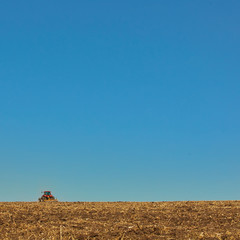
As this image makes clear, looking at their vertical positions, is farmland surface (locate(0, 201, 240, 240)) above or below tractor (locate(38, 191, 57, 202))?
below

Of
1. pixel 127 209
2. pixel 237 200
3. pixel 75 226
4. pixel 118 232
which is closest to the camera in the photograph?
pixel 118 232

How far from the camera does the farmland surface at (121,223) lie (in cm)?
1931

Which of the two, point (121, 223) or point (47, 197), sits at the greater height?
point (47, 197)

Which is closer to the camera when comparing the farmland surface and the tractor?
the farmland surface

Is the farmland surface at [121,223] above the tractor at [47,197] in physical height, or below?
below

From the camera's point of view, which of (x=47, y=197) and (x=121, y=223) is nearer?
(x=121, y=223)

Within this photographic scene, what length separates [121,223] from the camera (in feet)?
75.0

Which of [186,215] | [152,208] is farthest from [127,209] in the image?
[186,215]

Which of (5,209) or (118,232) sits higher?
(5,209)

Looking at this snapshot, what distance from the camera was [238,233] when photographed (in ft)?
63.2

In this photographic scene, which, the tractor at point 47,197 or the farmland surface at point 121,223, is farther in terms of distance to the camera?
the tractor at point 47,197

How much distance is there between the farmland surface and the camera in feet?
63.4

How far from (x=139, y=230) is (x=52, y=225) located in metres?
5.84

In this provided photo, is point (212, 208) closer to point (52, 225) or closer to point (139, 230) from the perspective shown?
point (139, 230)
